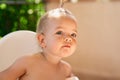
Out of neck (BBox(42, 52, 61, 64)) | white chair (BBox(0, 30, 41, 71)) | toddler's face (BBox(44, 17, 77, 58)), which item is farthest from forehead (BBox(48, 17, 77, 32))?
white chair (BBox(0, 30, 41, 71))

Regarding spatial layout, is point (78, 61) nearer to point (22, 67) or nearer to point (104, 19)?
point (104, 19)

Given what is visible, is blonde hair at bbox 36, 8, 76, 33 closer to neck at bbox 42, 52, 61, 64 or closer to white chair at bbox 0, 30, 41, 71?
neck at bbox 42, 52, 61, 64

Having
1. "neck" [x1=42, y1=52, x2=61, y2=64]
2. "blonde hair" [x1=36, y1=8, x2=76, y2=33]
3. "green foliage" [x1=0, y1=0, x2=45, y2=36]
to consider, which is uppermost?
"blonde hair" [x1=36, y1=8, x2=76, y2=33]

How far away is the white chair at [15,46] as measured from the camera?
51.8 inches

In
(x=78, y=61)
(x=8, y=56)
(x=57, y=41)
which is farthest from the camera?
(x=78, y=61)

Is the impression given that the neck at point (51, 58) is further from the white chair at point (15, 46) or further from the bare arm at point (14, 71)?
the white chair at point (15, 46)

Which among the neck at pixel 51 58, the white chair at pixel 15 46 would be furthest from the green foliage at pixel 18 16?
the neck at pixel 51 58

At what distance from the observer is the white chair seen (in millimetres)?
1315

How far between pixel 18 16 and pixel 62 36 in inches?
117

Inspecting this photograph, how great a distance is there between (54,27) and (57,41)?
0.15 ft

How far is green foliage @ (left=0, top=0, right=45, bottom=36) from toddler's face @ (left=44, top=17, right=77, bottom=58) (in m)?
2.86

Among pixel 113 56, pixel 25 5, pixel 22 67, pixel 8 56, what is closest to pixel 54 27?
pixel 22 67

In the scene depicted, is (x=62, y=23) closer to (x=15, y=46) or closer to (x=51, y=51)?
(x=51, y=51)

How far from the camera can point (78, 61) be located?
4055mm
